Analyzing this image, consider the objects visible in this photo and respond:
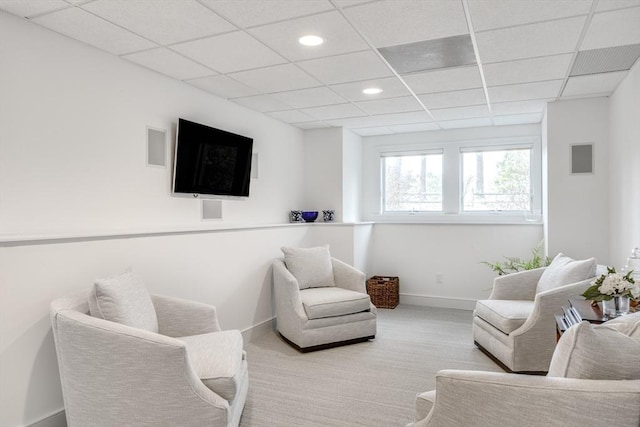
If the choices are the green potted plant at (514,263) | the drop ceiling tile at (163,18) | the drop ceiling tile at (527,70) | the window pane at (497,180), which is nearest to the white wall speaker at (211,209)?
the drop ceiling tile at (163,18)

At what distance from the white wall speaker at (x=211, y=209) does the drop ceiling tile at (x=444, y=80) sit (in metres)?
2.19

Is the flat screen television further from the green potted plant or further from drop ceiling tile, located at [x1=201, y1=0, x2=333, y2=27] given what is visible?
the green potted plant

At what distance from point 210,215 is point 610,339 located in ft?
11.7

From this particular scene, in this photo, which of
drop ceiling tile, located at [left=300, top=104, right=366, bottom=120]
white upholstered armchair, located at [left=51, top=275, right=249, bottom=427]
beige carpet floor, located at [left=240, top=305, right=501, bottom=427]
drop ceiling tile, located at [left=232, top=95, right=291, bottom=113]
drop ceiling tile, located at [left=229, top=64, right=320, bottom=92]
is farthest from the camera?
drop ceiling tile, located at [left=300, top=104, right=366, bottom=120]

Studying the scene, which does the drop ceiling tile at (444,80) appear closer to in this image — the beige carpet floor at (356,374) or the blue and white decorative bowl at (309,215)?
the blue and white decorative bowl at (309,215)

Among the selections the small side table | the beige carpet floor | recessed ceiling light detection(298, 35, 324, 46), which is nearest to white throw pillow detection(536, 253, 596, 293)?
the small side table

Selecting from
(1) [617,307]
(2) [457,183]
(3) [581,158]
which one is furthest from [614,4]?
(2) [457,183]

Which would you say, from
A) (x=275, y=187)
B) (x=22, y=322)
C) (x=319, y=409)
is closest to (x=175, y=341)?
(x=22, y=322)

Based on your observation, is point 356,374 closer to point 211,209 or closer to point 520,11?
point 211,209

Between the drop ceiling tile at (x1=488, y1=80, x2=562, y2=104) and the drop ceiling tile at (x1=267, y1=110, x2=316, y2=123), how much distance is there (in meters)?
2.12

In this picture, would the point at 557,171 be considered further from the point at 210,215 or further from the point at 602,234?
the point at 210,215

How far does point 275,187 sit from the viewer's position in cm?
543

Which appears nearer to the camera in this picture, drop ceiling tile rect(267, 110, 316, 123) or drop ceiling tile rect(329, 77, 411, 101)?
drop ceiling tile rect(329, 77, 411, 101)

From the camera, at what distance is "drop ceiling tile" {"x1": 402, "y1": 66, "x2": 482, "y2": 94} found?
11.9 ft
